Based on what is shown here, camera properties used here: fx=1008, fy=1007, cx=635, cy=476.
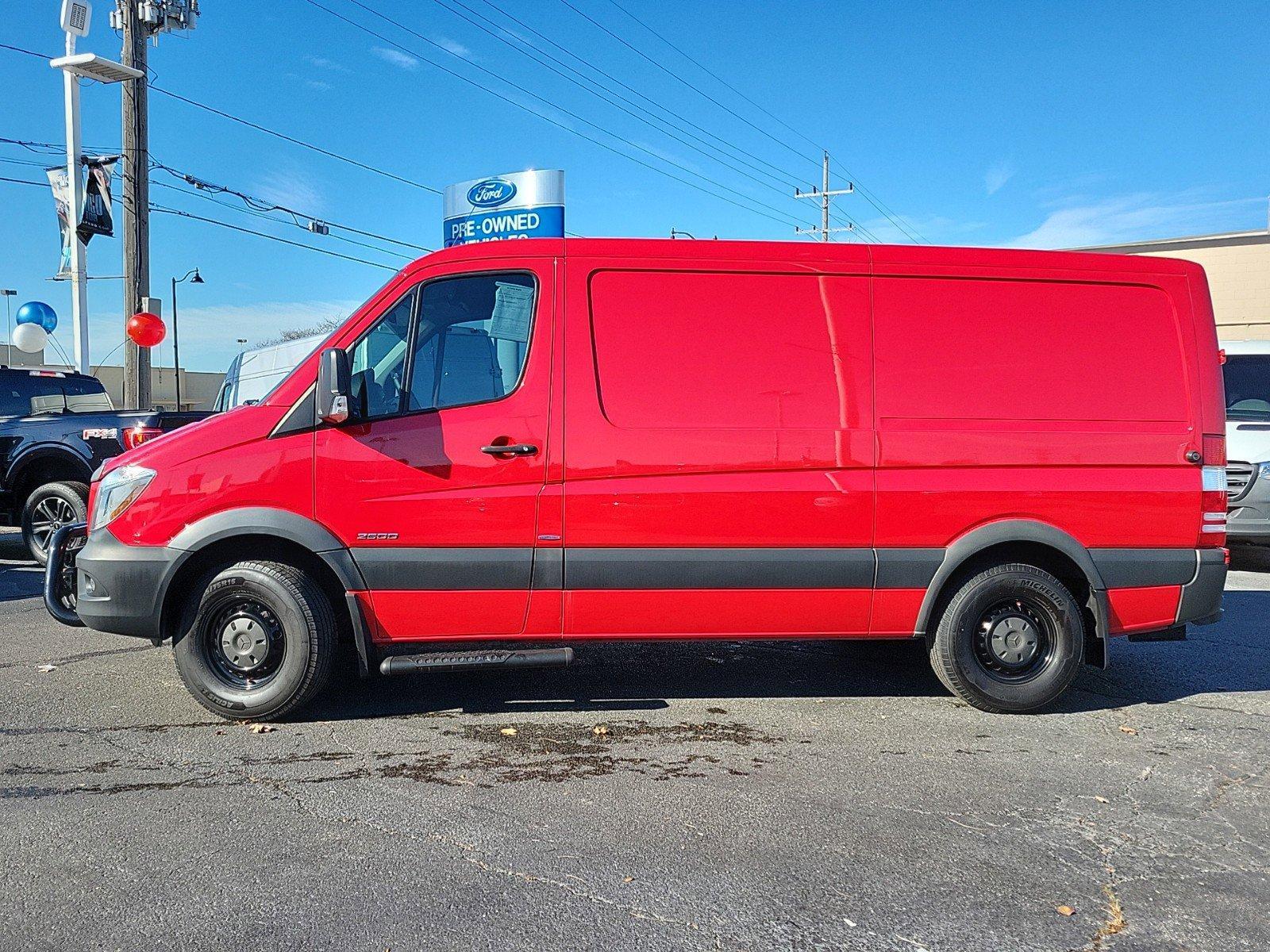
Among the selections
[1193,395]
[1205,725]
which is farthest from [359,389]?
[1205,725]

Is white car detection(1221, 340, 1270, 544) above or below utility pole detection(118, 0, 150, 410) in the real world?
below

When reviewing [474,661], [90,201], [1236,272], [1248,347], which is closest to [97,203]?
[90,201]

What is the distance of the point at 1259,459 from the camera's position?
967cm

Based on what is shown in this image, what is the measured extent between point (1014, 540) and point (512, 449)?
2.51 metres

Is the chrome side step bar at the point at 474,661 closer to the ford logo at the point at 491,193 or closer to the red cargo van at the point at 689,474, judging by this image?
the red cargo van at the point at 689,474

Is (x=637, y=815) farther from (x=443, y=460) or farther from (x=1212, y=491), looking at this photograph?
(x=1212, y=491)

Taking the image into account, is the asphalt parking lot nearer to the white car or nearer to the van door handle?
the van door handle

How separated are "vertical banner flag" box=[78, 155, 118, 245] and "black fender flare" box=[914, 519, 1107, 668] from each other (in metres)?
16.9

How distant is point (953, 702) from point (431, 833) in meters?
3.02

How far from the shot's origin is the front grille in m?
9.70

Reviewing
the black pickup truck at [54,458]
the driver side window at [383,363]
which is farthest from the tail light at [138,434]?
the driver side window at [383,363]

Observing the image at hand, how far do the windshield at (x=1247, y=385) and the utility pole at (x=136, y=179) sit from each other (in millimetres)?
14960

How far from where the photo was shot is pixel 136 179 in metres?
16.0

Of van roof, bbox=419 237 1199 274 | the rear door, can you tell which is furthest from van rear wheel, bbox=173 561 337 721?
van roof, bbox=419 237 1199 274
